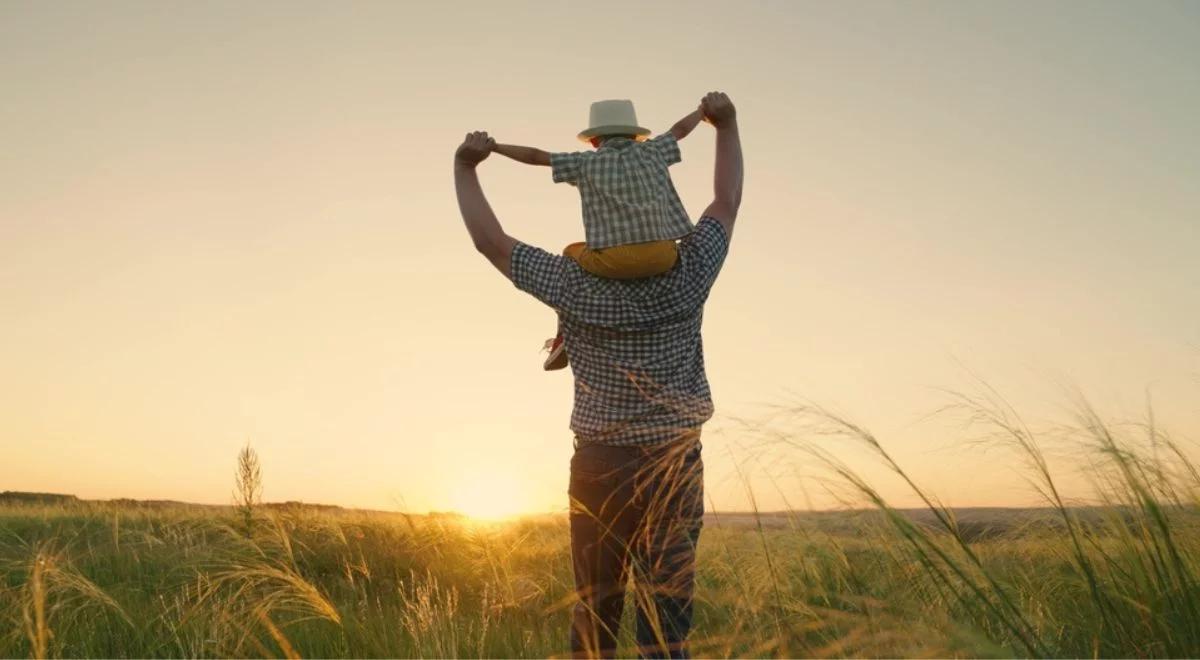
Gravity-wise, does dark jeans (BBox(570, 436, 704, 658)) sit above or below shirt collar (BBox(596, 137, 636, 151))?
below

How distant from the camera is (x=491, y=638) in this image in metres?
4.68

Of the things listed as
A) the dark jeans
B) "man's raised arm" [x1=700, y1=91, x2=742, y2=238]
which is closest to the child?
"man's raised arm" [x1=700, y1=91, x2=742, y2=238]

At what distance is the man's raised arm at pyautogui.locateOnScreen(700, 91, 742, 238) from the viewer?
3357 mm

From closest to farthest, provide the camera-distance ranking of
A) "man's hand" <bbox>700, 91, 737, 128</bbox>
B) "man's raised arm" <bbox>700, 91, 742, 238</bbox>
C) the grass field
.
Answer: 1. the grass field
2. "man's raised arm" <bbox>700, 91, 742, 238</bbox>
3. "man's hand" <bbox>700, 91, 737, 128</bbox>

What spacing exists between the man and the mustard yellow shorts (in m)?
0.05

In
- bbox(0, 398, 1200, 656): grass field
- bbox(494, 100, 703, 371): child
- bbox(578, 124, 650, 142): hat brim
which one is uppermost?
bbox(578, 124, 650, 142): hat brim

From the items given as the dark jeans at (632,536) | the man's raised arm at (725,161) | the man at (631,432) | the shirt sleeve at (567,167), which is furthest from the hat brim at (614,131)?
the dark jeans at (632,536)

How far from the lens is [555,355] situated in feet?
10.6

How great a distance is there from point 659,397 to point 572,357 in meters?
0.35

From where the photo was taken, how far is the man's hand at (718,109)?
354 centimetres

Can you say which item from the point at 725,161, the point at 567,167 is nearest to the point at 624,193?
the point at 567,167

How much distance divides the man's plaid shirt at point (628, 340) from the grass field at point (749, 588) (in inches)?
22.0

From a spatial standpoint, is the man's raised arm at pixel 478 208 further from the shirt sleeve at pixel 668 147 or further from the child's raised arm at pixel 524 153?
the shirt sleeve at pixel 668 147

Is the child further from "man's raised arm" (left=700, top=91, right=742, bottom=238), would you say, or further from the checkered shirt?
"man's raised arm" (left=700, top=91, right=742, bottom=238)
